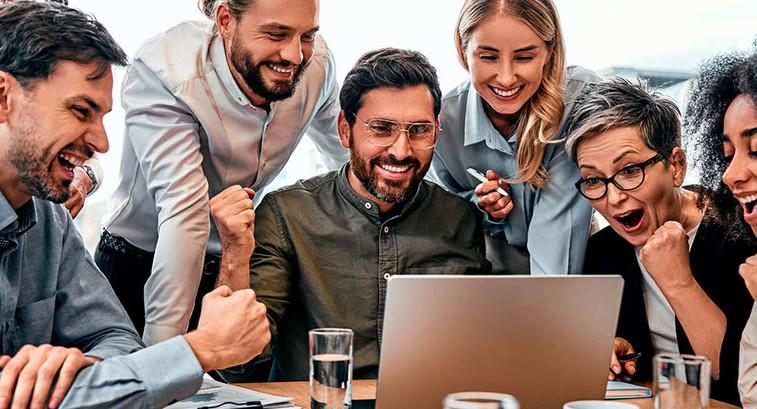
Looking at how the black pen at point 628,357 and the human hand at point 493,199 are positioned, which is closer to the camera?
the black pen at point 628,357

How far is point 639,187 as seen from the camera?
205 cm

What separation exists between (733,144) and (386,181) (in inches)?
35.5

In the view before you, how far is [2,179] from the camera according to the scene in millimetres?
1436

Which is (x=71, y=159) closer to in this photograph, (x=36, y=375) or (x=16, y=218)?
(x=16, y=218)

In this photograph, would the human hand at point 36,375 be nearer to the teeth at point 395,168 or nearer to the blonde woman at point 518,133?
the teeth at point 395,168

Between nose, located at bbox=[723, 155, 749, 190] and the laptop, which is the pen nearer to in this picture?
nose, located at bbox=[723, 155, 749, 190]

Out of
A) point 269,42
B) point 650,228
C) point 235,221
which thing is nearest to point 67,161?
point 235,221

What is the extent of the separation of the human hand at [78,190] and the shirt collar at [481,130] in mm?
1151

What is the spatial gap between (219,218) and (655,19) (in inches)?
129

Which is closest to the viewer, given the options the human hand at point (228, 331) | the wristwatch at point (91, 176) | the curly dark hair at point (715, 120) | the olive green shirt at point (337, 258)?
the human hand at point (228, 331)

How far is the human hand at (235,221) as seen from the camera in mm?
1864

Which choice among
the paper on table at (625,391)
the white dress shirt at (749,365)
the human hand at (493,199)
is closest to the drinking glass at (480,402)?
the paper on table at (625,391)

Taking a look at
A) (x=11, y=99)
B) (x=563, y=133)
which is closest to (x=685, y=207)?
(x=563, y=133)

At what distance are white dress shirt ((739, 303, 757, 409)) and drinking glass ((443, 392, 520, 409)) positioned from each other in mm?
901
